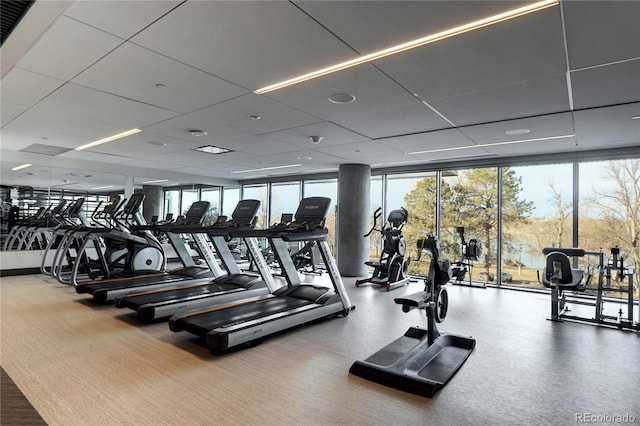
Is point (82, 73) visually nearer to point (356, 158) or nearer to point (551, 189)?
point (356, 158)

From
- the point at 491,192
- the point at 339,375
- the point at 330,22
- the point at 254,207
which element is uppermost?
the point at 330,22

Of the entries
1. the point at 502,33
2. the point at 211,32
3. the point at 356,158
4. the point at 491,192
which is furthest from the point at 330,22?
the point at 491,192

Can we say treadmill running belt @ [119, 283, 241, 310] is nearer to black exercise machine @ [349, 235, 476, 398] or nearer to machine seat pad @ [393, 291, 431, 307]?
black exercise machine @ [349, 235, 476, 398]

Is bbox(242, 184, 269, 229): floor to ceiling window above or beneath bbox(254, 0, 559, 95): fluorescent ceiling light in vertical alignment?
beneath

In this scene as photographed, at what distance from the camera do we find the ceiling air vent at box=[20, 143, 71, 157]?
6895 mm

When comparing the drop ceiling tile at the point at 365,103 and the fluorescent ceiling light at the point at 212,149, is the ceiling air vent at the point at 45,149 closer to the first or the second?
the fluorescent ceiling light at the point at 212,149

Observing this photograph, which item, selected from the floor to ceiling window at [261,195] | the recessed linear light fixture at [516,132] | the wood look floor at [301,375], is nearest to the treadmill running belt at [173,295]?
the wood look floor at [301,375]

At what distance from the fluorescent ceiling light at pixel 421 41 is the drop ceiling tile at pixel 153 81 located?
0.59 metres

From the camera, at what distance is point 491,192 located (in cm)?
738

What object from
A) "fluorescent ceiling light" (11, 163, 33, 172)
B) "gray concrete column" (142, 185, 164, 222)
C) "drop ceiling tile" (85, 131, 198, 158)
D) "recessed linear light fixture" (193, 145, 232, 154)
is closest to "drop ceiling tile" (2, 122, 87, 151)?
"drop ceiling tile" (85, 131, 198, 158)

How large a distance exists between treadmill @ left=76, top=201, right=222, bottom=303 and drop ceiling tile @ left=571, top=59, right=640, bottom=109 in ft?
16.4

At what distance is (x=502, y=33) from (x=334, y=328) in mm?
3314

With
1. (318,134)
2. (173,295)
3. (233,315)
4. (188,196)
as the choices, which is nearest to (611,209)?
(318,134)

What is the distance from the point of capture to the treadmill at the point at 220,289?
4.32m
